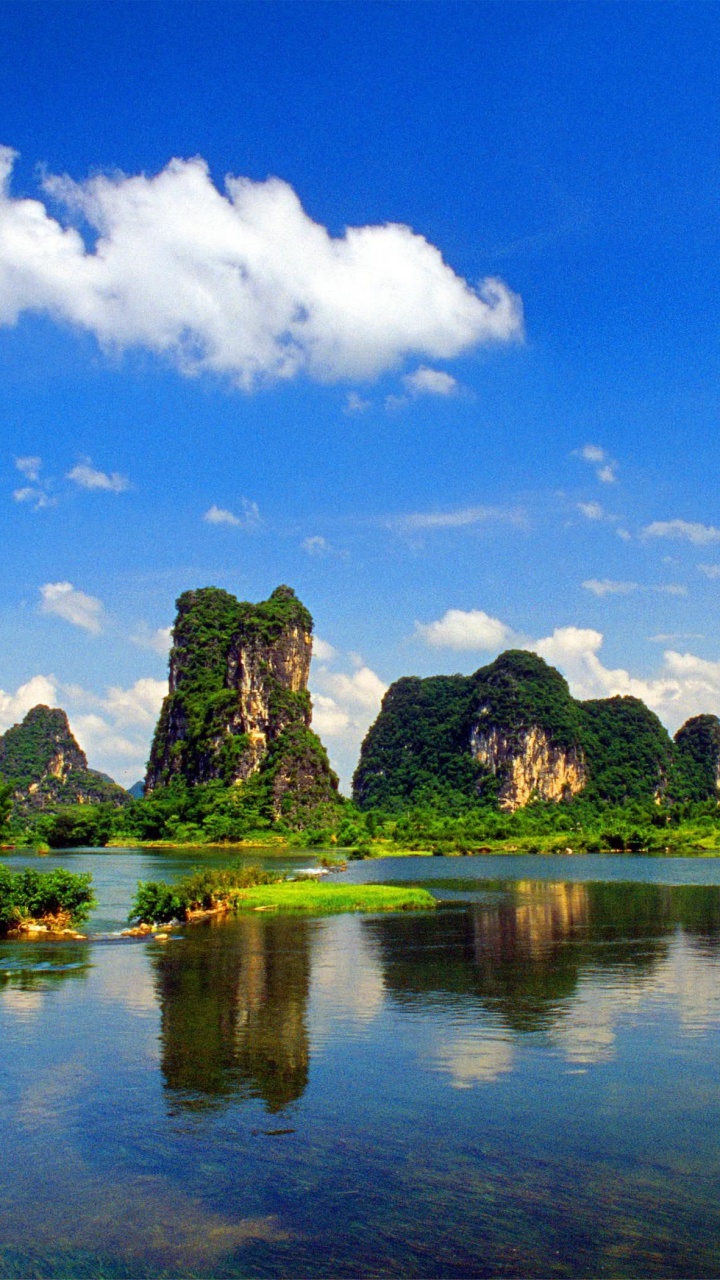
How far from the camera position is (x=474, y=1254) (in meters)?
9.05

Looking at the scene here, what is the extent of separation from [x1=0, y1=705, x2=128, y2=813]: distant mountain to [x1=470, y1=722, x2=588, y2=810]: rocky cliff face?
56477 mm

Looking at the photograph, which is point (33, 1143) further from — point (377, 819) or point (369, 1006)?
point (377, 819)

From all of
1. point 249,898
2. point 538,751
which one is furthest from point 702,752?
point 249,898

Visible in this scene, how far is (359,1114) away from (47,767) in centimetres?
14104

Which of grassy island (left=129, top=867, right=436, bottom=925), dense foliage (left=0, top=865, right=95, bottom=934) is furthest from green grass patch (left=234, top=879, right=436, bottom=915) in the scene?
dense foliage (left=0, top=865, right=95, bottom=934)

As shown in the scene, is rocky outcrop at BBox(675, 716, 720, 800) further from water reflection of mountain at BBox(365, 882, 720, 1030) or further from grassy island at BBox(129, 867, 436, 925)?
grassy island at BBox(129, 867, 436, 925)

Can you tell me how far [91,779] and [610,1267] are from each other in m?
148

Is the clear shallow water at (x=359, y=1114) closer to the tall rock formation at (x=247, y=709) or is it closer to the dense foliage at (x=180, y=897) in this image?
the dense foliage at (x=180, y=897)

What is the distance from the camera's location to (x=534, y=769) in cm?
13675

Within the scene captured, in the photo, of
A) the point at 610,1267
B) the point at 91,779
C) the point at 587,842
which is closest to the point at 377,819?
the point at 587,842

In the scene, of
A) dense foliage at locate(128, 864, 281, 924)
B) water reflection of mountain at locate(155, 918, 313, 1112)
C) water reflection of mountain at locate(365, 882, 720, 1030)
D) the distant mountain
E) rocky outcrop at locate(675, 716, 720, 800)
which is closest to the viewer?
water reflection of mountain at locate(155, 918, 313, 1112)

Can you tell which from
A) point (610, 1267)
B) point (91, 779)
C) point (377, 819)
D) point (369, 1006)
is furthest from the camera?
point (91, 779)

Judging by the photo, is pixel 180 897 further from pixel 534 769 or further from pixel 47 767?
pixel 47 767

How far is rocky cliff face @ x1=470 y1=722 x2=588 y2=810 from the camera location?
13600 cm
